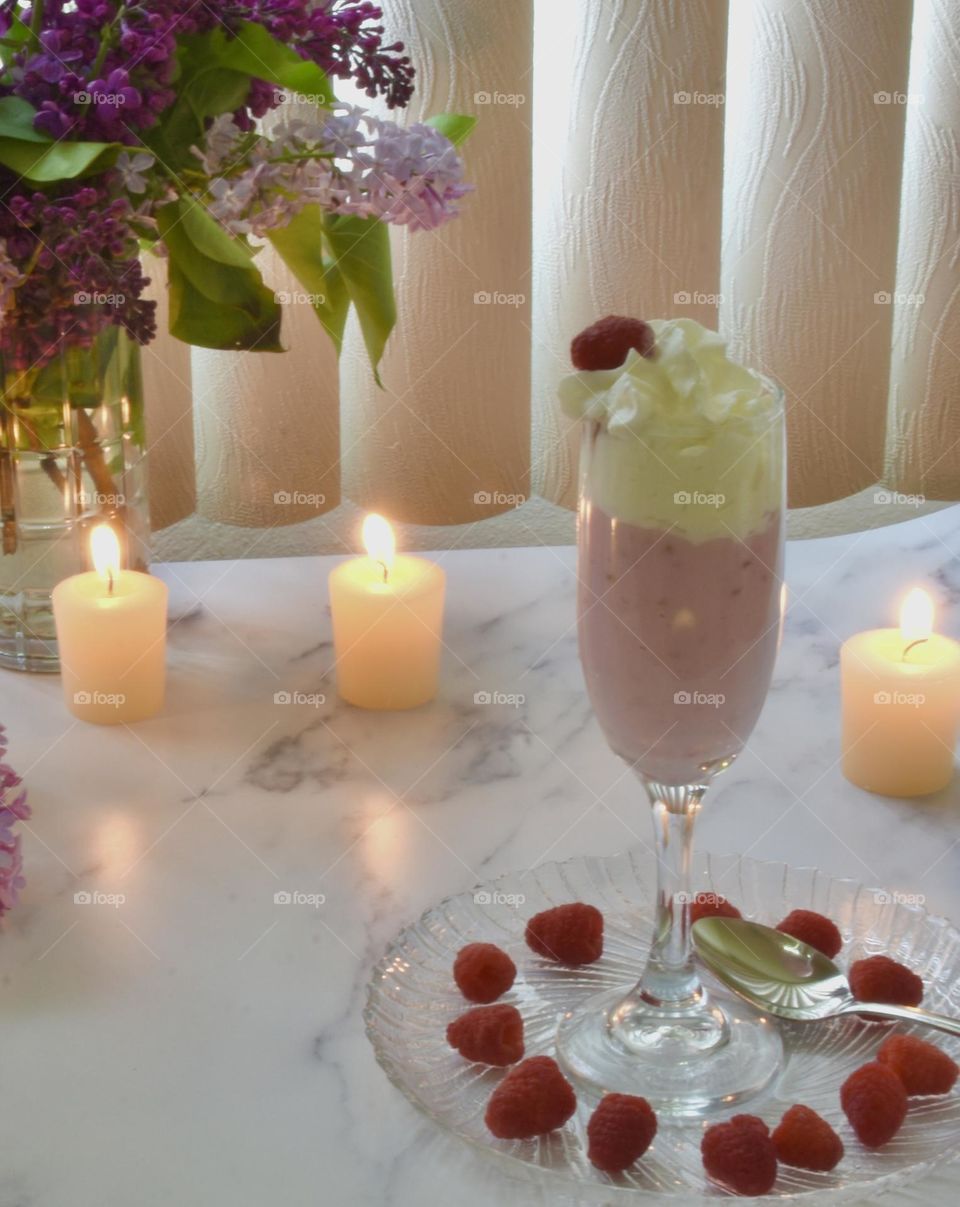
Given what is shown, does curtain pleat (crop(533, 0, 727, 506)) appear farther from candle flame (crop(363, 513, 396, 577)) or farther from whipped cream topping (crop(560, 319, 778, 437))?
whipped cream topping (crop(560, 319, 778, 437))

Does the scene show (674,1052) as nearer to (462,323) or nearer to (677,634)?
(677,634)

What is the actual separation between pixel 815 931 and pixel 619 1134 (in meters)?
0.19

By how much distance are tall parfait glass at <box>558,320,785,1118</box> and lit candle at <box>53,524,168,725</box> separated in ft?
1.28

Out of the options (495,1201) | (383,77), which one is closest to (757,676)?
(495,1201)

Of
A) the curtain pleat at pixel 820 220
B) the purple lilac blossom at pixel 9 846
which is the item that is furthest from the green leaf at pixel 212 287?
the curtain pleat at pixel 820 220

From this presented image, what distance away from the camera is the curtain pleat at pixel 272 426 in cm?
149

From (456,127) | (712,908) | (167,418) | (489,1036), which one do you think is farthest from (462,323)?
(489,1036)

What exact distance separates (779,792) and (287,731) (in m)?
0.30

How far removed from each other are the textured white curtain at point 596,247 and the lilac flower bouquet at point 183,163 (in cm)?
46

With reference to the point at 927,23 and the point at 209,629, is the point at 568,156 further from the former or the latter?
the point at 209,629

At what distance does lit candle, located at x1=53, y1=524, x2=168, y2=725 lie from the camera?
3.22ft

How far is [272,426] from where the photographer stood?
152 centimetres

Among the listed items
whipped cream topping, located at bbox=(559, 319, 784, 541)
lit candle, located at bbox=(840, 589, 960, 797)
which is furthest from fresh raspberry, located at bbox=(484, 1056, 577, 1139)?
lit candle, located at bbox=(840, 589, 960, 797)

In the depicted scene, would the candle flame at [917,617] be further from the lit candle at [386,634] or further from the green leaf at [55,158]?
the green leaf at [55,158]
